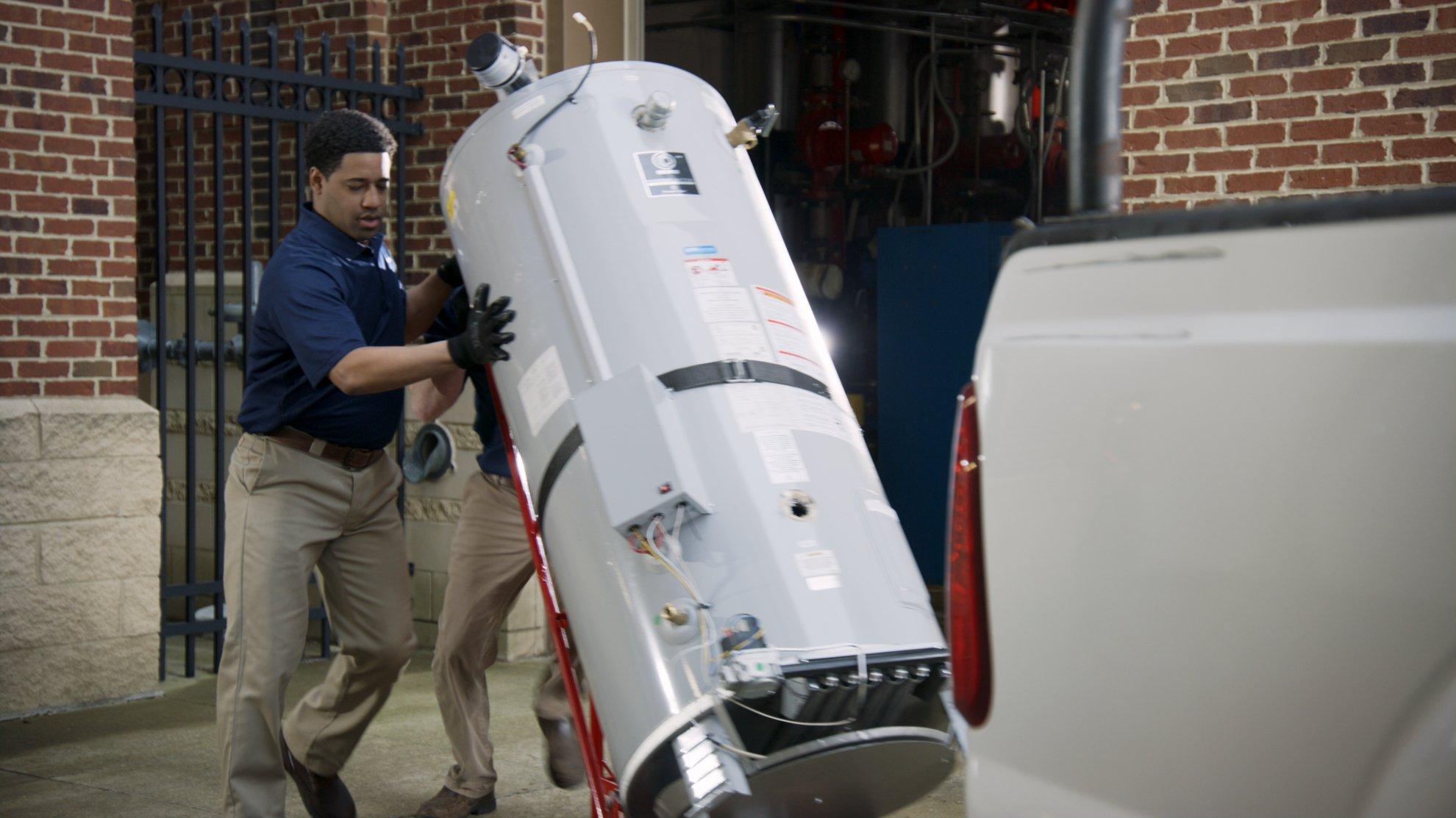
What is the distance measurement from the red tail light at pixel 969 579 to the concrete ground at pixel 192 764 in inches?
101

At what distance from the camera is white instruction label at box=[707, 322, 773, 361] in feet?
11.0

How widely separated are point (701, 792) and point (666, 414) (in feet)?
2.62

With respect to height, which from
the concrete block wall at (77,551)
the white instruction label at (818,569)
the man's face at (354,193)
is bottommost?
the concrete block wall at (77,551)

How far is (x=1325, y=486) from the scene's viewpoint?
1.60 meters

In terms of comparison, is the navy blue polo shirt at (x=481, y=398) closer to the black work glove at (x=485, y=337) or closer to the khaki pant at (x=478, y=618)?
the khaki pant at (x=478, y=618)

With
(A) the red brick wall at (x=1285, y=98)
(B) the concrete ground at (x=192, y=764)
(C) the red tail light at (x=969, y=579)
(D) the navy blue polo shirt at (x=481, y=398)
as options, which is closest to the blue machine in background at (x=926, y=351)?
(A) the red brick wall at (x=1285, y=98)

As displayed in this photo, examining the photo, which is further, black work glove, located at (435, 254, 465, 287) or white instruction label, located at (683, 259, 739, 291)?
black work glove, located at (435, 254, 465, 287)

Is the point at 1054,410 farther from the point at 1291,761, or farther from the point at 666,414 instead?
the point at 666,414

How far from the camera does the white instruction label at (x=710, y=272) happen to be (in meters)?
3.46

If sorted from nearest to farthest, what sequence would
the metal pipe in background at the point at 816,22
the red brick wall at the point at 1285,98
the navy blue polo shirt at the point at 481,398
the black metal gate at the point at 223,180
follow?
the navy blue polo shirt at the point at 481,398 < the red brick wall at the point at 1285,98 < the black metal gate at the point at 223,180 < the metal pipe in background at the point at 816,22

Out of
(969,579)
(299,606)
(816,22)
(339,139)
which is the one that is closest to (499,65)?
(339,139)

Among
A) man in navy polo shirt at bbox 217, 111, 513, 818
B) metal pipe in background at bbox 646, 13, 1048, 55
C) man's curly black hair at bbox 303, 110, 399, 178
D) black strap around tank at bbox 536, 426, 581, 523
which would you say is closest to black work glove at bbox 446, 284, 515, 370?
man in navy polo shirt at bbox 217, 111, 513, 818

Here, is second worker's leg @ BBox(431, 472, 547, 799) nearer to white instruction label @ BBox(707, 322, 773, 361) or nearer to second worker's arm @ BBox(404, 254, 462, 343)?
second worker's arm @ BBox(404, 254, 462, 343)

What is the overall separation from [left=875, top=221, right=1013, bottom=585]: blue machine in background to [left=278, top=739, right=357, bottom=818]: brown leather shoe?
5.00 meters
